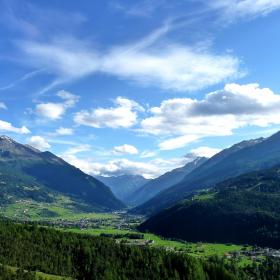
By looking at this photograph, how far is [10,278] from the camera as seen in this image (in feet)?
652
